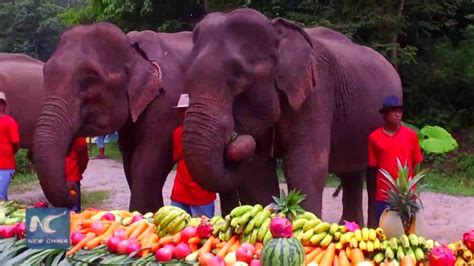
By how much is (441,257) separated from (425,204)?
736cm

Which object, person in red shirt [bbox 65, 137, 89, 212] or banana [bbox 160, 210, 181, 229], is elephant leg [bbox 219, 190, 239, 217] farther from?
banana [bbox 160, 210, 181, 229]

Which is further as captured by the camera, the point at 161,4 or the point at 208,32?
the point at 161,4

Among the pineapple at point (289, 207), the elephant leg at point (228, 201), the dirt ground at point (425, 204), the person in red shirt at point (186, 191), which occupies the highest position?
the pineapple at point (289, 207)

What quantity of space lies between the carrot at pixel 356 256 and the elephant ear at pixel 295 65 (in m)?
2.07

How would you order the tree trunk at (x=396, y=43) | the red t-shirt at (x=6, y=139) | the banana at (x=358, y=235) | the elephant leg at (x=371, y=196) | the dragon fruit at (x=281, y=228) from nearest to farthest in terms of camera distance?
the dragon fruit at (x=281, y=228)
the banana at (x=358, y=235)
the elephant leg at (x=371, y=196)
the red t-shirt at (x=6, y=139)
the tree trunk at (x=396, y=43)

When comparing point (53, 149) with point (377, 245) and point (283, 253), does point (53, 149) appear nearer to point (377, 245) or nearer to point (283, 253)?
point (283, 253)

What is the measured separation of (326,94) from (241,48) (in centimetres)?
96

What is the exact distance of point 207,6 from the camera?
14648 mm

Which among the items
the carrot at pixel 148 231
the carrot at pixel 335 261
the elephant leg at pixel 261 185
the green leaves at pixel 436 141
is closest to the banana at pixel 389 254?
the carrot at pixel 335 261

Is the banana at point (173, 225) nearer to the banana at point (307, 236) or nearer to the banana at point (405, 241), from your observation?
the banana at point (307, 236)

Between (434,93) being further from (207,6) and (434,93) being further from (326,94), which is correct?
(326,94)

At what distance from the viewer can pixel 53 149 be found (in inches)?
212

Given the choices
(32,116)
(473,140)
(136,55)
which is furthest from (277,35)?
(473,140)

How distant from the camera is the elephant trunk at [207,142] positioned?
17.0 feet
